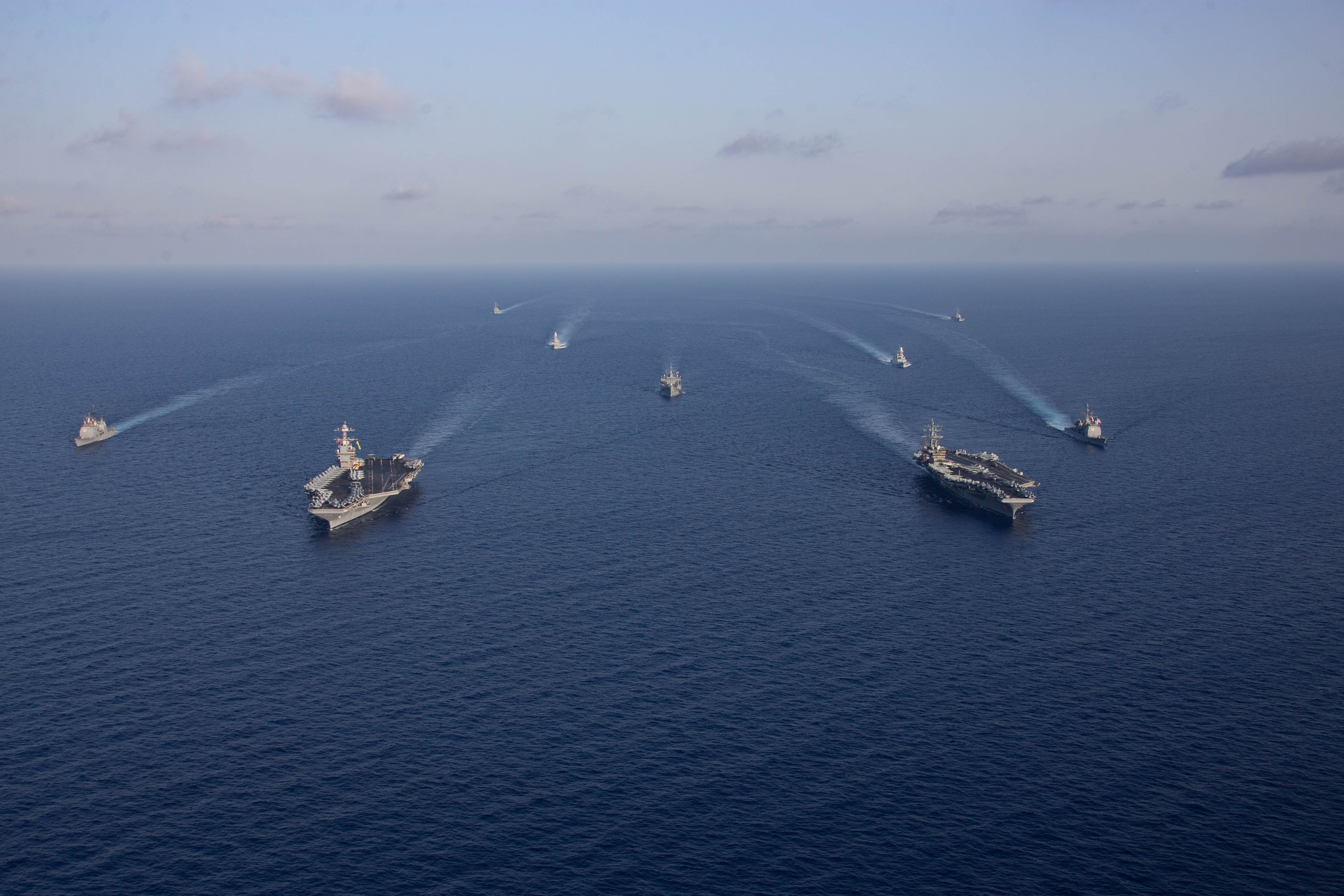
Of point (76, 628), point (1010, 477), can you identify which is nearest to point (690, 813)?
point (76, 628)

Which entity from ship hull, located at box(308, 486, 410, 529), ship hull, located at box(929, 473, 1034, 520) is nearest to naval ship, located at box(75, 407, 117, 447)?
ship hull, located at box(308, 486, 410, 529)

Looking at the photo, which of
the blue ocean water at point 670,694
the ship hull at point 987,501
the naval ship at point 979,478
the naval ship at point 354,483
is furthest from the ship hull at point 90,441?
the ship hull at point 987,501

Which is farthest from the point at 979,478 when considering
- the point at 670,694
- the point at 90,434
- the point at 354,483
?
the point at 90,434

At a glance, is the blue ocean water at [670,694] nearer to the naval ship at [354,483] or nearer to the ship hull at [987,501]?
the naval ship at [354,483]

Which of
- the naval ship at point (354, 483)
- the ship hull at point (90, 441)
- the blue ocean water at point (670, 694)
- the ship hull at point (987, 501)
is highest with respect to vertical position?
the ship hull at point (90, 441)

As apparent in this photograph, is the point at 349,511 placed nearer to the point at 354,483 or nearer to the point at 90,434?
the point at 354,483

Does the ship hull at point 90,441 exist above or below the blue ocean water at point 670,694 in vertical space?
above
